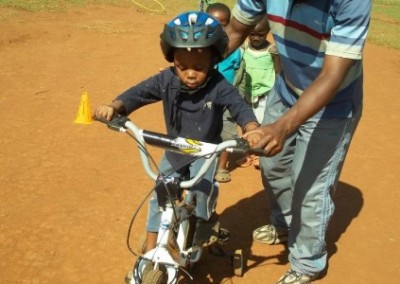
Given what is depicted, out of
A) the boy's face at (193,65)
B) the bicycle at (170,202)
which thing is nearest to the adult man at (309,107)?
the bicycle at (170,202)

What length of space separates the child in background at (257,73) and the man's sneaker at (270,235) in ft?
4.57

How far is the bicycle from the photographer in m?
2.45

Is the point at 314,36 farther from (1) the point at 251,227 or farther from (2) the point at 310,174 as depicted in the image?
(1) the point at 251,227

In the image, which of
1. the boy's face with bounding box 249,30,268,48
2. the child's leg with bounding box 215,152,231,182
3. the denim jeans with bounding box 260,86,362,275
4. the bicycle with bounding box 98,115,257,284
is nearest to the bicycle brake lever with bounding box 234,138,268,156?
the bicycle with bounding box 98,115,257,284

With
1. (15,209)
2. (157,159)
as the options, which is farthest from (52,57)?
(15,209)

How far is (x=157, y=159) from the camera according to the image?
5.42 metres

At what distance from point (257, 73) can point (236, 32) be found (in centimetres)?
194

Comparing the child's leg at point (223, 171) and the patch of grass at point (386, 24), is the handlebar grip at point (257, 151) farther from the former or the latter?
the patch of grass at point (386, 24)

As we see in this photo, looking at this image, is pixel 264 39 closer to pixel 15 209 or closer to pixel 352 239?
pixel 352 239

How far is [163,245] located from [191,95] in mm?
954

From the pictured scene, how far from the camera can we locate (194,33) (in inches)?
109

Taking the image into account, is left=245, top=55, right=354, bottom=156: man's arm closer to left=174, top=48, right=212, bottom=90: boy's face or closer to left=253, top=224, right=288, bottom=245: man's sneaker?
left=174, top=48, right=212, bottom=90: boy's face

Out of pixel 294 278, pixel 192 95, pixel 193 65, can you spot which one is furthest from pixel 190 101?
pixel 294 278

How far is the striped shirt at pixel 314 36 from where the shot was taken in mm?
2637
